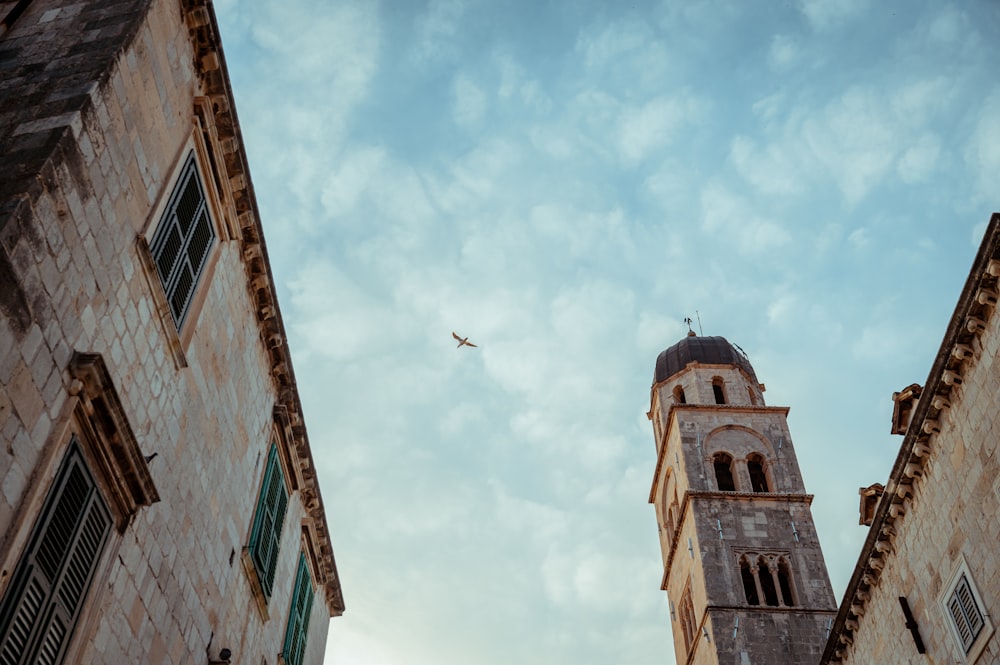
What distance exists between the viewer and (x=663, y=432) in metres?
35.1

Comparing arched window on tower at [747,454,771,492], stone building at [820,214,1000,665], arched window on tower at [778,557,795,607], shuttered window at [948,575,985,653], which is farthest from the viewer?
arched window on tower at [747,454,771,492]

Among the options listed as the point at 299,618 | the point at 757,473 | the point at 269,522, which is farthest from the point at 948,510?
the point at 757,473

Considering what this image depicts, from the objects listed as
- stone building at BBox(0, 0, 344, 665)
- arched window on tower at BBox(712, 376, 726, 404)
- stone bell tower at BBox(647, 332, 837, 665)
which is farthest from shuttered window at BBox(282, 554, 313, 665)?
arched window on tower at BBox(712, 376, 726, 404)

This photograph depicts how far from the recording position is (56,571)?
6.27 metres

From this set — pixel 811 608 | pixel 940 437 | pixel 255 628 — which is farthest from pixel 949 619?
pixel 811 608

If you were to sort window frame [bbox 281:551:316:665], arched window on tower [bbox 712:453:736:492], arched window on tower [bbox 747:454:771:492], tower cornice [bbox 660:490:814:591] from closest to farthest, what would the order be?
window frame [bbox 281:551:316:665] → tower cornice [bbox 660:490:814:591] → arched window on tower [bbox 712:453:736:492] → arched window on tower [bbox 747:454:771:492]

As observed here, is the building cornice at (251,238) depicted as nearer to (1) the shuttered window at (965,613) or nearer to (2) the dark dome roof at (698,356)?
(1) the shuttered window at (965,613)

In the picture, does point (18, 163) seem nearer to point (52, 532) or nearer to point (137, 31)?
point (137, 31)

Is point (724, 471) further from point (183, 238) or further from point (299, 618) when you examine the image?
point (183, 238)

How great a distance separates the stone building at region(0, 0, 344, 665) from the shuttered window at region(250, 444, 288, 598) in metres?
0.07

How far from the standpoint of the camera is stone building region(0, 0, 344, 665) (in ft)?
19.7

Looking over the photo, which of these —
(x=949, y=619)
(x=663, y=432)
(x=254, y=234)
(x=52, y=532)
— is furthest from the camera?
(x=663, y=432)

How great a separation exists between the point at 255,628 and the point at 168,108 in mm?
6326

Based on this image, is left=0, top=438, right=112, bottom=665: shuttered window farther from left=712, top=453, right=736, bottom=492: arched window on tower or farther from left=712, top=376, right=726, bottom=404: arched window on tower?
left=712, top=376, right=726, bottom=404: arched window on tower
